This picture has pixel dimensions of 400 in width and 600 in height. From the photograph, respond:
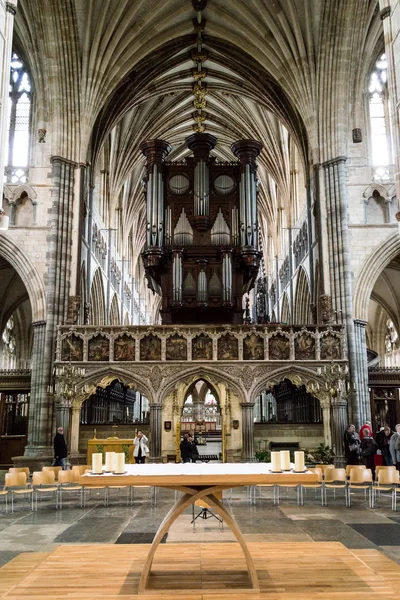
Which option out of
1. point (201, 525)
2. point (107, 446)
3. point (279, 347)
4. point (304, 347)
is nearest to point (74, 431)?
point (107, 446)

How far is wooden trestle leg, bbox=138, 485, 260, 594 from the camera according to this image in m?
5.18

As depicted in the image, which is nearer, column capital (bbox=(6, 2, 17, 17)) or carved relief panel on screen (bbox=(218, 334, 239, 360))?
column capital (bbox=(6, 2, 17, 17))

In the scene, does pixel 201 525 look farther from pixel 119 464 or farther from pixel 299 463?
pixel 119 464

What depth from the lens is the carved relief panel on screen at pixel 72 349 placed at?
19.0 m

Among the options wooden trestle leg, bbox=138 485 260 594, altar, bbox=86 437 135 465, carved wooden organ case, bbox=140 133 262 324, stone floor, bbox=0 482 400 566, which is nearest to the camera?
wooden trestle leg, bbox=138 485 260 594

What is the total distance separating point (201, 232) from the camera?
76.8 ft

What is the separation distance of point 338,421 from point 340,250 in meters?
6.16

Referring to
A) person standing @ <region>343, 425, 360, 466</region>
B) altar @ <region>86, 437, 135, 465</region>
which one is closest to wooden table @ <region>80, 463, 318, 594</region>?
person standing @ <region>343, 425, 360, 466</region>

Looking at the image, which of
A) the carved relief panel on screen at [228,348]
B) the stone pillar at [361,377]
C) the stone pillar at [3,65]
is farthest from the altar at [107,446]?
the stone pillar at [3,65]

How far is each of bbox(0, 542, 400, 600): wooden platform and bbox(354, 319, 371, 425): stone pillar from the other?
41.7 feet

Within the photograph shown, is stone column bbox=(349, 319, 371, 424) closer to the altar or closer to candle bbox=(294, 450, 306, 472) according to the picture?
the altar

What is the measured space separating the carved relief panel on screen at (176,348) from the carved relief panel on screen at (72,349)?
113 inches

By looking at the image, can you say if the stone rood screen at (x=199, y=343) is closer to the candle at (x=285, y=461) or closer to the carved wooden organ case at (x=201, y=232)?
the carved wooden organ case at (x=201, y=232)

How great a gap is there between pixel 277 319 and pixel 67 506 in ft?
87.8
